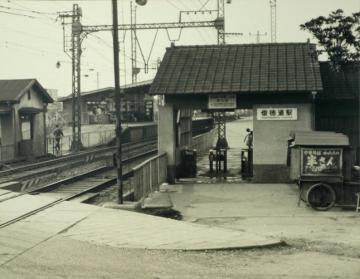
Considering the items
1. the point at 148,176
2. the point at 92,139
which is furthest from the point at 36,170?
the point at 92,139

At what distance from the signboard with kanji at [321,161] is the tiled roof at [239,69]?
15.8 feet

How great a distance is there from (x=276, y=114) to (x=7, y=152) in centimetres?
1694

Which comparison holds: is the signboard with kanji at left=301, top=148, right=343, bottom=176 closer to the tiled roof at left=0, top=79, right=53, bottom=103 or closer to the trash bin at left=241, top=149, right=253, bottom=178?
the trash bin at left=241, top=149, right=253, bottom=178

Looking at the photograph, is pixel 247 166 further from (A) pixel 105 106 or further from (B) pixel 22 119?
(A) pixel 105 106

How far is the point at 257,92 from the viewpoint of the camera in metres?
19.0

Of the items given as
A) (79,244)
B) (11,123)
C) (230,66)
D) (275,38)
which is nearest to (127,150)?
(11,123)

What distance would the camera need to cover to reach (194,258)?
895cm

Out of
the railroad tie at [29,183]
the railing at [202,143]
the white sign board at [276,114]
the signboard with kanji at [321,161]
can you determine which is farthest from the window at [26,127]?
the signboard with kanji at [321,161]

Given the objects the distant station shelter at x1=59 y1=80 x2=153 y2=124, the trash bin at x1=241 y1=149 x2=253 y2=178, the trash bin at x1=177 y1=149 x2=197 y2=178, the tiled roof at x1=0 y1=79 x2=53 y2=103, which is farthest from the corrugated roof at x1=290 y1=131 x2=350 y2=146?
the distant station shelter at x1=59 y1=80 x2=153 y2=124

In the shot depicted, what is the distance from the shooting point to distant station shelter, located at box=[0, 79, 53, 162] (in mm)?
30453

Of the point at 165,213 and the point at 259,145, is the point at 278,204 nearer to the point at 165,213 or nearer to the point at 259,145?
the point at 165,213

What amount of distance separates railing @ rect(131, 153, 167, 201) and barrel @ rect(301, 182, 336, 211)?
4.40 meters

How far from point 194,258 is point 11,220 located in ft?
14.7

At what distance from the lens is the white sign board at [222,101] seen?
19406 mm
